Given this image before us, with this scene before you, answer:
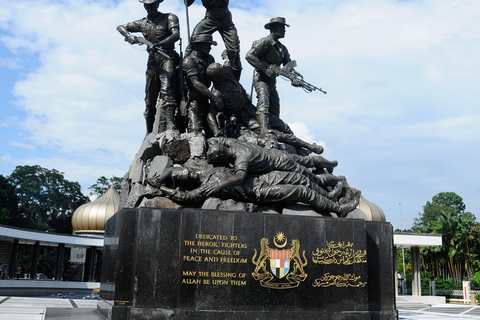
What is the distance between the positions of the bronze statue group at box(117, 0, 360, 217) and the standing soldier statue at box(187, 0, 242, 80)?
0.9 inches

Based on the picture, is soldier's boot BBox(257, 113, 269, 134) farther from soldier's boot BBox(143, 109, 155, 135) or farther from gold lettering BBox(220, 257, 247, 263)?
gold lettering BBox(220, 257, 247, 263)

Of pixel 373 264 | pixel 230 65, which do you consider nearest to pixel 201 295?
pixel 373 264

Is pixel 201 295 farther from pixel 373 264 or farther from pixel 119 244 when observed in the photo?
pixel 373 264

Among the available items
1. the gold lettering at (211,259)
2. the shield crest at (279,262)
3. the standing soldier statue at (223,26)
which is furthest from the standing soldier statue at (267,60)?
the gold lettering at (211,259)

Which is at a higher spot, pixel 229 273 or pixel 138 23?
pixel 138 23

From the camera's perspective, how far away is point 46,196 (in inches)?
1750

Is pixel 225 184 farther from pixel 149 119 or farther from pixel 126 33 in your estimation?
pixel 126 33

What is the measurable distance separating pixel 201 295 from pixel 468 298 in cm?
2415

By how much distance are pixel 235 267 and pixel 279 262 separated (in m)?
0.74

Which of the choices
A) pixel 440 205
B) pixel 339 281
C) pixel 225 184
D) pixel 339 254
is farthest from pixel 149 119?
pixel 440 205

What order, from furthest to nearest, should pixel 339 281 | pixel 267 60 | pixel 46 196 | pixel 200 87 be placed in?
pixel 46 196, pixel 267 60, pixel 200 87, pixel 339 281

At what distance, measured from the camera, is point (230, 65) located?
10711 millimetres

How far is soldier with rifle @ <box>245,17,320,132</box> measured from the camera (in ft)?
33.6

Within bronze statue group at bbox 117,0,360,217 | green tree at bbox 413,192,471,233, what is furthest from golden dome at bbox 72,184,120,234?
green tree at bbox 413,192,471,233
